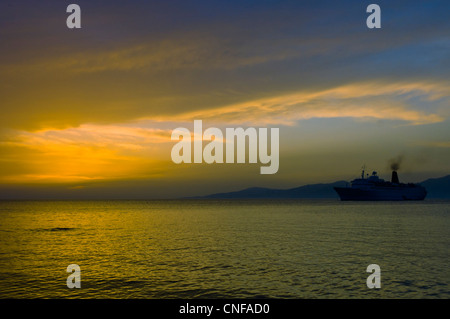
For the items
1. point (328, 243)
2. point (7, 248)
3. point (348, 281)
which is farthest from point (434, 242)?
point (7, 248)

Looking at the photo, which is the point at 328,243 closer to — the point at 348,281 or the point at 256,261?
the point at 256,261

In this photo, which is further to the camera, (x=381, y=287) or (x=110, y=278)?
(x=110, y=278)

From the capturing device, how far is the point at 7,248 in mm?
42000

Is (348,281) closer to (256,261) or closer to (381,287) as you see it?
(381,287)

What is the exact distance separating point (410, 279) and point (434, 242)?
22958 mm
